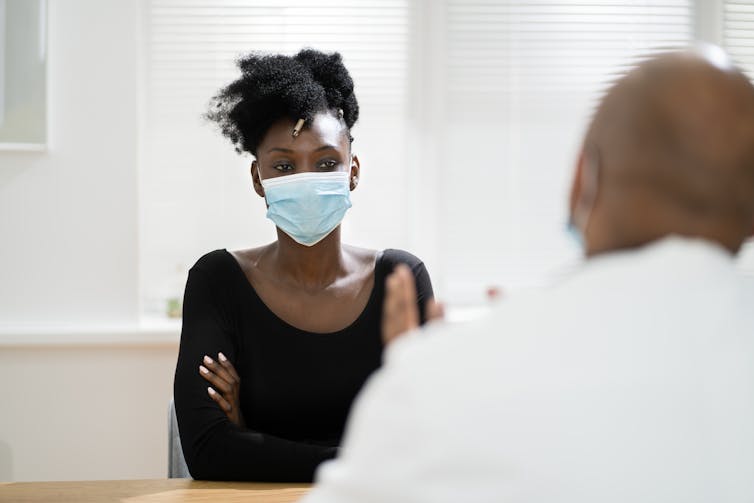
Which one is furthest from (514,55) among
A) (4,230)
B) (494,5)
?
(4,230)

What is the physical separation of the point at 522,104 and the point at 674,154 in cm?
263

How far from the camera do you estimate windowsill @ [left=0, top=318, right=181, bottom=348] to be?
2.78 m

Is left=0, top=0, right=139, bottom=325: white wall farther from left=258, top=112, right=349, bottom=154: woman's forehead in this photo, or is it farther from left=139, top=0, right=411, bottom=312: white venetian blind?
left=258, top=112, right=349, bottom=154: woman's forehead

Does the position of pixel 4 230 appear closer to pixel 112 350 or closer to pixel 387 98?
pixel 112 350

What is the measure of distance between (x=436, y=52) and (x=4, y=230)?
5.31 ft

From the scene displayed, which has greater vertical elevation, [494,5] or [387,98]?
[494,5]

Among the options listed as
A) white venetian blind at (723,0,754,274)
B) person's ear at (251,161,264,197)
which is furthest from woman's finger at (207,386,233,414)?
white venetian blind at (723,0,754,274)

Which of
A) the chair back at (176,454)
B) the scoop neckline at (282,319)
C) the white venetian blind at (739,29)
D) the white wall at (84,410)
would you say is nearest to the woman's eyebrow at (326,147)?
the scoop neckline at (282,319)

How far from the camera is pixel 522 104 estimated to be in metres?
3.25

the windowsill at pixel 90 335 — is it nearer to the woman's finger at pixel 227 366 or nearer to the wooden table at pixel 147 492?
the woman's finger at pixel 227 366

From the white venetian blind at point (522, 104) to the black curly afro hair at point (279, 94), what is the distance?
1126 millimetres

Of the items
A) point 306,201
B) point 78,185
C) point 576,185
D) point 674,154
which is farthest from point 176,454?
point 674,154

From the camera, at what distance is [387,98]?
3.16 meters

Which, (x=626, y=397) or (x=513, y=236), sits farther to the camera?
(x=513, y=236)
